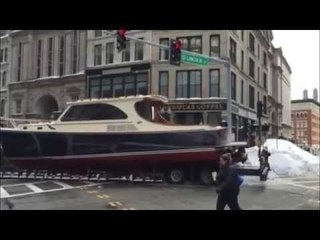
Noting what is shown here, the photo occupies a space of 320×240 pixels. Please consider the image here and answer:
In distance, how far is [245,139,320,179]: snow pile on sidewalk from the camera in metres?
4.99

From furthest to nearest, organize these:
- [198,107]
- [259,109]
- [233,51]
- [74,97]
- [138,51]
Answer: [138,51] → [74,97] → [233,51] → [198,107] → [259,109]

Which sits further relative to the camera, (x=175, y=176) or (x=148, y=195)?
(x=175, y=176)

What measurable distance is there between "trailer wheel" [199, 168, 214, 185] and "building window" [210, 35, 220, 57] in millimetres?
1533

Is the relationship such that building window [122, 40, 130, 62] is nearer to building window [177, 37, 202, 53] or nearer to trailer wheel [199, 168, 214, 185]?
building window [177, 37, 202, 53]

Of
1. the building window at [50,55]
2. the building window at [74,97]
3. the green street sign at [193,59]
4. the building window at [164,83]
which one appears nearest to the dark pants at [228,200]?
the building window at [164,83]

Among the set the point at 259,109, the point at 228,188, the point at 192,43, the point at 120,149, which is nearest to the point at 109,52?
the point at 192,43

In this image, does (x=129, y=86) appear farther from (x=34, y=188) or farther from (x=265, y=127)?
(x=265, y=127)

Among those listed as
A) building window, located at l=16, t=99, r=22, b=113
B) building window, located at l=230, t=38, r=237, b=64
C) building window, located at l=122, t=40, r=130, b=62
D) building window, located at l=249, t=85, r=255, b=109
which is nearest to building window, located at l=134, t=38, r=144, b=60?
building window, located at l=122, t=40, r=130, b=62

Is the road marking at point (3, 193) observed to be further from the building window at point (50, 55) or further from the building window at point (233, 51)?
the building window at point (233, 51)

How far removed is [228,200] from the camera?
14.9ft

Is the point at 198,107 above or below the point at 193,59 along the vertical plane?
below

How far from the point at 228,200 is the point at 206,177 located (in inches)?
47.6
